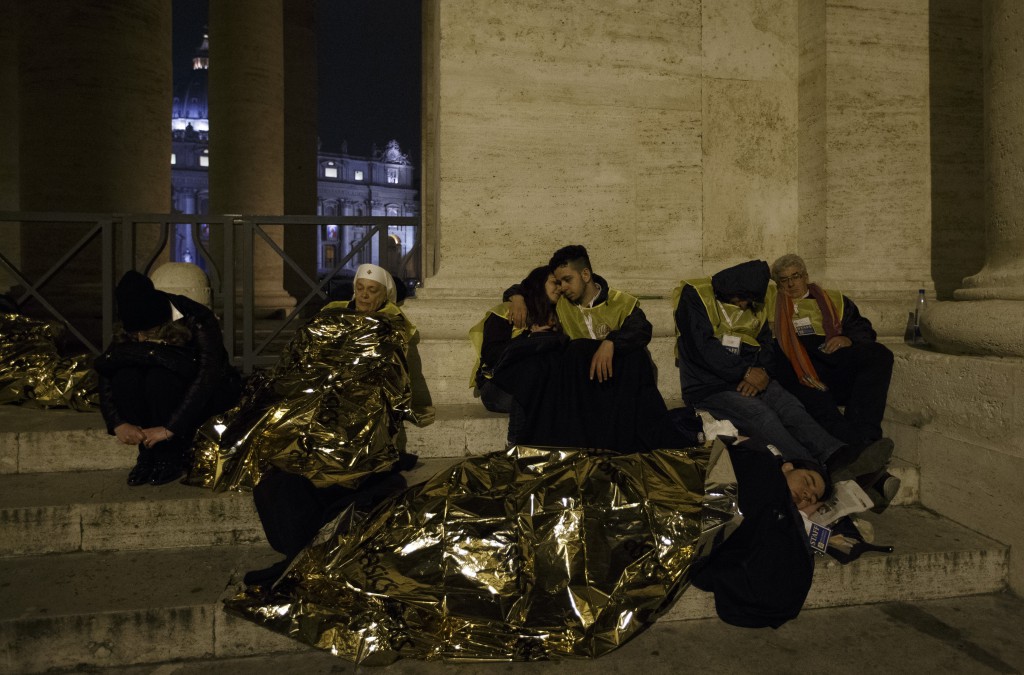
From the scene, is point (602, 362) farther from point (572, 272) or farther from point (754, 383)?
point (754, 383)

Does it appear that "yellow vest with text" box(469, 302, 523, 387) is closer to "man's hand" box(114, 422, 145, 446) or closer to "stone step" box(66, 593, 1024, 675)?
"man's hand" box(114, 422, 145, 446)

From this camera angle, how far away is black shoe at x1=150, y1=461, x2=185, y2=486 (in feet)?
12.9

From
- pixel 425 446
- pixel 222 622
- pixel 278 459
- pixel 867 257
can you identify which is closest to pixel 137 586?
pixel 222 622

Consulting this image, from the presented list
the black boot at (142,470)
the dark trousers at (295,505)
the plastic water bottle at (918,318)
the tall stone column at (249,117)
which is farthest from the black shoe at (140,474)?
the tall stone column at (249,117)

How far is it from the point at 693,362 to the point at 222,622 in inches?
116

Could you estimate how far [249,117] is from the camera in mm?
13625

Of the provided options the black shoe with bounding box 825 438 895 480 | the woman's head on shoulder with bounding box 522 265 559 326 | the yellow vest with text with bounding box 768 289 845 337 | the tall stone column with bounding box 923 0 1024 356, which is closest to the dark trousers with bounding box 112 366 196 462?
the woman's head on shoulder with bounding box 522 265 559 326

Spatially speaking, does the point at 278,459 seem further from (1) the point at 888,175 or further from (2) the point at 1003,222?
(1) the point at 888,175

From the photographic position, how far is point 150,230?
8.97 metres

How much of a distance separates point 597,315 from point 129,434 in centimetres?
273

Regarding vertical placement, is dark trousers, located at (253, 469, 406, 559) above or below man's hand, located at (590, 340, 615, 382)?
below

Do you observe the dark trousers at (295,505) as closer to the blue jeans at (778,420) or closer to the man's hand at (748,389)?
the blue jeans at (778,420)

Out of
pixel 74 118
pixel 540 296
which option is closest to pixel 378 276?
pixel 540 296

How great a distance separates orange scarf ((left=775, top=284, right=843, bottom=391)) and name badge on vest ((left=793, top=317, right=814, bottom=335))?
5cm
